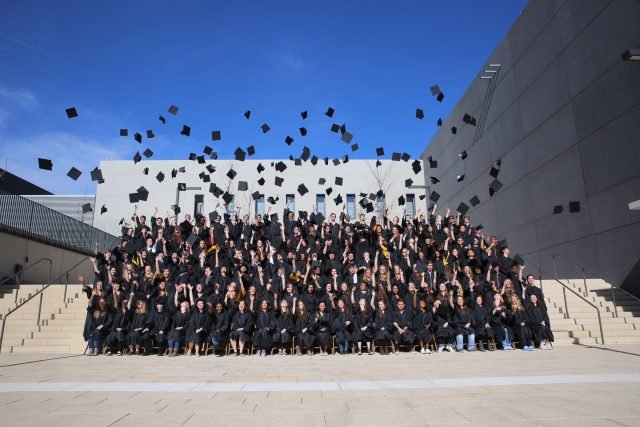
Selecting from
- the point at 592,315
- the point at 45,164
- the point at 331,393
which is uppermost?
the point at 45,164

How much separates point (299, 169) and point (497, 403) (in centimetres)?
2067

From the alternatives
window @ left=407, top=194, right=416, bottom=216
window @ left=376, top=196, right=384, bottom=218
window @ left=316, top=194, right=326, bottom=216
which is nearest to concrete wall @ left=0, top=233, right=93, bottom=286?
window @ left=316, top=194, right=326, bottom=216

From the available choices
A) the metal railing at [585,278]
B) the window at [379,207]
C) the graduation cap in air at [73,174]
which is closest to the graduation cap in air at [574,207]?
the metal railing at [585,278]

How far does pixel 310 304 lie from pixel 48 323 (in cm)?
580

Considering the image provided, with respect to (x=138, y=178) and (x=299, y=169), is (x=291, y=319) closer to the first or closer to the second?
(x=299, y=169)

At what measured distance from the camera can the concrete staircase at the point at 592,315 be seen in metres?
8.05

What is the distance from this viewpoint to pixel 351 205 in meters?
22.9

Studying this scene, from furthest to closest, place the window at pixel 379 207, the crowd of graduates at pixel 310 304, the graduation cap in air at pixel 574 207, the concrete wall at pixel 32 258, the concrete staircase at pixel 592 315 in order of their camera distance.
A: the window at pixel 379 207
the concrete wall at pixel 32 258
the graduation cap in air at pixel 574 207
the concrete staircase at pixel 592 315
the crowd of graduates at pixel 310 304

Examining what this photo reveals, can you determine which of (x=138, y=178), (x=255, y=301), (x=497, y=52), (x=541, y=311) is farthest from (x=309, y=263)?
(x=138, y=178)

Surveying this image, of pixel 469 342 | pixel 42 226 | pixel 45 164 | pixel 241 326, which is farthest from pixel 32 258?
pixel 469 342

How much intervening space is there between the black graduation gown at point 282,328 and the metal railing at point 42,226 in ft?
29.5

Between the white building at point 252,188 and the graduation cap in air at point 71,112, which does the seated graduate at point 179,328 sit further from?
the white building at point 252,188

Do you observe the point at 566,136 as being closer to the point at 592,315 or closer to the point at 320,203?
the point at 592,315

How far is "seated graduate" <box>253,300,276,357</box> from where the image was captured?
755cm
